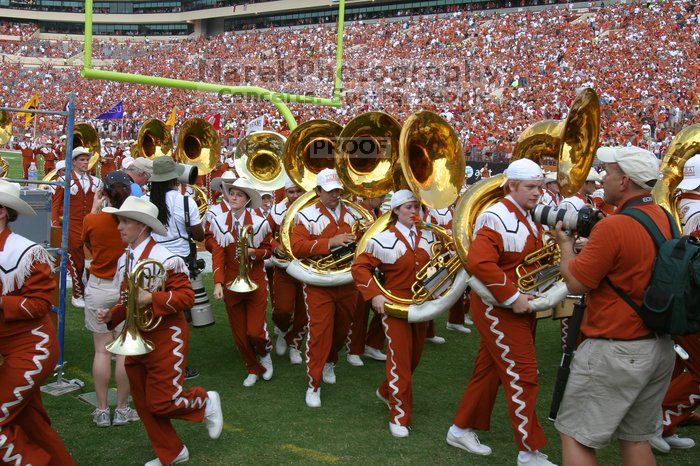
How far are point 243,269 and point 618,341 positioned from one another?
3093 mm

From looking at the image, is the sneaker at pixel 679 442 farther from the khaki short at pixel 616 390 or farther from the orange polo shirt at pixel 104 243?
the orange polo shirt at pixel 104 243

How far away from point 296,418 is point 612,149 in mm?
2850

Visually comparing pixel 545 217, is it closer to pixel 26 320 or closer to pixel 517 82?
pixel 26 320

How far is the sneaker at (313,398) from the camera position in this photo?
499 centimetres

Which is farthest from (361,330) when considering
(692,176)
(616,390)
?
(616,390)

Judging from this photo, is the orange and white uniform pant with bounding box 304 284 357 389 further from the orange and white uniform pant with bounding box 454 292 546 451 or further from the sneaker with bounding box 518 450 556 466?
the sneaker with bounding box 518 450 556 466

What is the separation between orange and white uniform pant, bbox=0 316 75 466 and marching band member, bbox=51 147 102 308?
13.4 feet

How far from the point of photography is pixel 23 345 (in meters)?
3.32

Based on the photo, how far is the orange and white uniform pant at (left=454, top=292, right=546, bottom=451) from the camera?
12.9ft

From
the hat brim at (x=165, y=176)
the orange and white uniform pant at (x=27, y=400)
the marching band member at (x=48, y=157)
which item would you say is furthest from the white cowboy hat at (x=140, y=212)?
the marching band member at (x=48, y=157)

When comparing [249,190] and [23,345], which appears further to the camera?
[249,190]

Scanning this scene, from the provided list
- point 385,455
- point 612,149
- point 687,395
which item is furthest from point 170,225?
point 687,395

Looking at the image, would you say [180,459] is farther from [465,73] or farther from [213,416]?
[465,73]

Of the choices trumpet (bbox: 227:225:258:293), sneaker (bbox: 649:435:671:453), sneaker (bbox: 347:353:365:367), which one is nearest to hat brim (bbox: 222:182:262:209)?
trumpet (bbox: 227:225:258:293)
